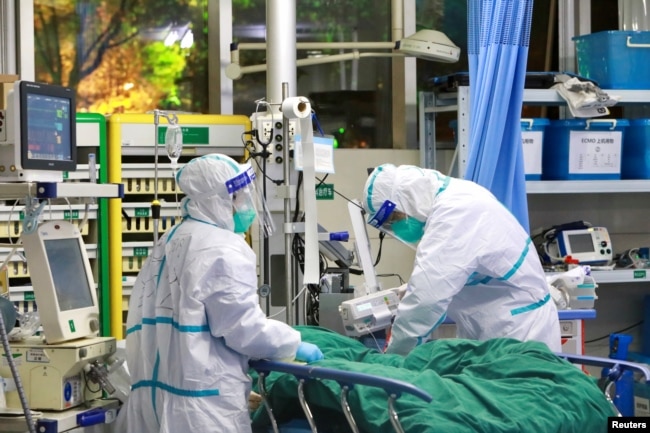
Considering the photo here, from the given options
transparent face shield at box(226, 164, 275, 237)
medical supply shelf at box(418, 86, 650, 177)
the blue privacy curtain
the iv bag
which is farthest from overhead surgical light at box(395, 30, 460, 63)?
transparent face shield at box(226, 164, 275, 237)

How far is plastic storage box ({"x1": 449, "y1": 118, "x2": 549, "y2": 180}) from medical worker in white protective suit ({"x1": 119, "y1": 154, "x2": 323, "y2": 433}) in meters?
2.49

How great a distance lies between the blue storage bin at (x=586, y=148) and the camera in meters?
5.77

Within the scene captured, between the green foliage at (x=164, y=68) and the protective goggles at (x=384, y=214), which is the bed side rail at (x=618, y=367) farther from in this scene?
the green foliage at (x=164, y=68)

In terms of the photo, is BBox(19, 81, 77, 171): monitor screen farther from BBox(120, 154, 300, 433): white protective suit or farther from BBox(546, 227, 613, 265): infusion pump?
BBox(546, 227, 613, 265): infusion pump

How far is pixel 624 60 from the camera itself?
5.89 m

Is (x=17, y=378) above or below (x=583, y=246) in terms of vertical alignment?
below

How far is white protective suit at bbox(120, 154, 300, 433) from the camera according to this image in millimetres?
3348

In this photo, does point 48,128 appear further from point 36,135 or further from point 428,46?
point 428,46

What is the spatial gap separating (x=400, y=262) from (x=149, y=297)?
2.96 m

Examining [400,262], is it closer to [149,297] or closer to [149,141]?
[149,141]

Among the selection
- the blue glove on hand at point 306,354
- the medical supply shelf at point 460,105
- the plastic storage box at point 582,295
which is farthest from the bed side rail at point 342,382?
the medical supply shelf at point 460,105

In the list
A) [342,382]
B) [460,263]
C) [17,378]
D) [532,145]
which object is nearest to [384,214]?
[460,263]

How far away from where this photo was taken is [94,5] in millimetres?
6375

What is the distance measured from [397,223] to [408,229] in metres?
0.05
